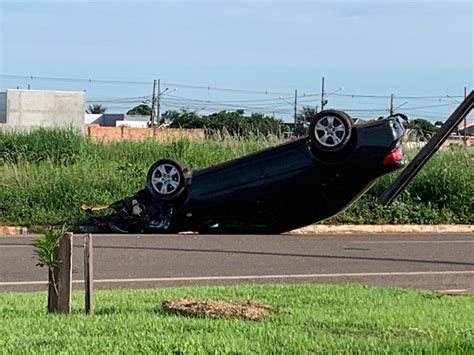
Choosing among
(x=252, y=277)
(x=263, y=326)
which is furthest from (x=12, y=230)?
(x=263, y=326)

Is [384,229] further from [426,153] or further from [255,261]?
[255,261]

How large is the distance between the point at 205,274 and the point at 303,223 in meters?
6.13

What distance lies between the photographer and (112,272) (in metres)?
→ 12.0

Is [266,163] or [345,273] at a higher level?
[266,163]

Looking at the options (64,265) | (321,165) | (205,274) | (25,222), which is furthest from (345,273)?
(25,222)

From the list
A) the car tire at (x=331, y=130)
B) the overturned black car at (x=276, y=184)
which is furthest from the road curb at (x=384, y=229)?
the car tire at (x=331, y=130)

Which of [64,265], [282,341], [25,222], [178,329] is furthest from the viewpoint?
[25,222]

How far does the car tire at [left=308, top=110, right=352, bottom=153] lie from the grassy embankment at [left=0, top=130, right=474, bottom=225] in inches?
154

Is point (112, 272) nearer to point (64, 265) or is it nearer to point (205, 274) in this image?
point (205, 274)

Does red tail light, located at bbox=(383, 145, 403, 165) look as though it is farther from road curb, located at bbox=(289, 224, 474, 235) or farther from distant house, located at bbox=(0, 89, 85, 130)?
distant house, located at bbox=(0, 89, 85, 130)

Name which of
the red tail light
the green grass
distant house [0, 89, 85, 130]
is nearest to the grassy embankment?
the red tail light

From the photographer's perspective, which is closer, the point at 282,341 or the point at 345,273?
the point at 282,341

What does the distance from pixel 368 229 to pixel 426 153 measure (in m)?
2.26

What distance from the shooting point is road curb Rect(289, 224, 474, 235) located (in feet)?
63.9
